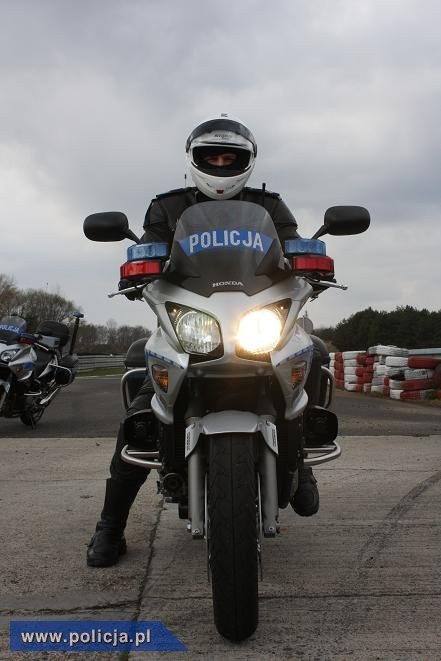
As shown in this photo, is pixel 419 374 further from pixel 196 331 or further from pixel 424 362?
pixel 196 331

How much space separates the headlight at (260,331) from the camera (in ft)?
8.03

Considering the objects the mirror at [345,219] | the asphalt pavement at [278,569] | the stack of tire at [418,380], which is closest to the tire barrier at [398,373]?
the stack of tire at [418,380]

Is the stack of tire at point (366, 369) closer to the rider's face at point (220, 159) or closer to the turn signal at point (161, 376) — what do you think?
the rider's face at point (220, 159)

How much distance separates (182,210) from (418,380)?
12575 millimetres

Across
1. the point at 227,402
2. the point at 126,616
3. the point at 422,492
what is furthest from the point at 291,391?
the point at 422,492

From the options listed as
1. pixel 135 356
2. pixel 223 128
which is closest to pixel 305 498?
pixel 135 356

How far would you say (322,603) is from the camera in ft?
9.01

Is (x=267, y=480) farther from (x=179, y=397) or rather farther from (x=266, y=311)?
(x=266, y=311)

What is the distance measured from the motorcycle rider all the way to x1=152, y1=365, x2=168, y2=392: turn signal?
0.50 m

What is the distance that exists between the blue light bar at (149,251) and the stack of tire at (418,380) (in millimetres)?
12918

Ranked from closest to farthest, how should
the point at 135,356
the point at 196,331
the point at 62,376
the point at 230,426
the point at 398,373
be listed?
the point at 230,426
the point at 196,331
the point at 135,356
the point at 62,376
the point at 398,373

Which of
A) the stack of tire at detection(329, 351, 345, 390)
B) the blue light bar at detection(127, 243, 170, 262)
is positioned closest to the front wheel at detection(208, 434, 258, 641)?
the blue light bar at detection(127, 243, 170, 262)

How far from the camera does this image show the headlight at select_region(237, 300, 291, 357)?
2.45 meters

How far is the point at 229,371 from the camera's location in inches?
95.8
